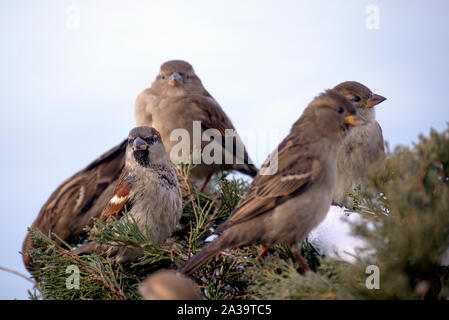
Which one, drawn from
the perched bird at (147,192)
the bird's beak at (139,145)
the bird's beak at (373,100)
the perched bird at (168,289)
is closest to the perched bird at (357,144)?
the bird's beak at (373,100)

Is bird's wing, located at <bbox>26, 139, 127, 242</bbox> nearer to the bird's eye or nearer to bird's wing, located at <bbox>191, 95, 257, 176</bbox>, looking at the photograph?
the bird's eye

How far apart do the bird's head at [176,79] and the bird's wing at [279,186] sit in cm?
222

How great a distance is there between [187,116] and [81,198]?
1.09m

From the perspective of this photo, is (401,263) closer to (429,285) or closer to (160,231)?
(429,285)

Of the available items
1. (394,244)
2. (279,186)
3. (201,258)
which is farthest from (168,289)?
(279,186)

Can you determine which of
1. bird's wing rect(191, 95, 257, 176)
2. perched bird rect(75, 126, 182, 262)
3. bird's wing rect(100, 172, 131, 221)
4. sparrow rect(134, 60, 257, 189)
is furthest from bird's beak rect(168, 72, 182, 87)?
bird's wing rect(100, 172, 131, 221)

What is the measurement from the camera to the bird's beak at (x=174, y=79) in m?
3.84

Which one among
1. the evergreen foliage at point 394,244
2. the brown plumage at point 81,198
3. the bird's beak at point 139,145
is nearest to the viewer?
the evergreen foliage at point 394,244

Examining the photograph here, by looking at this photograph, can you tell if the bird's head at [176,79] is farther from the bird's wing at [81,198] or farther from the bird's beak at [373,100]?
the bird's beak at [373,100]

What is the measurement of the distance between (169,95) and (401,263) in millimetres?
2983

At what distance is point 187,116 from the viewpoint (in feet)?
12.5

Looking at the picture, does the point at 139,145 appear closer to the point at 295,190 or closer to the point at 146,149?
the point at 146,149

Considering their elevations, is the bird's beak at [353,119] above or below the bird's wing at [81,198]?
above

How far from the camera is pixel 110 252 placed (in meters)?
2.22
